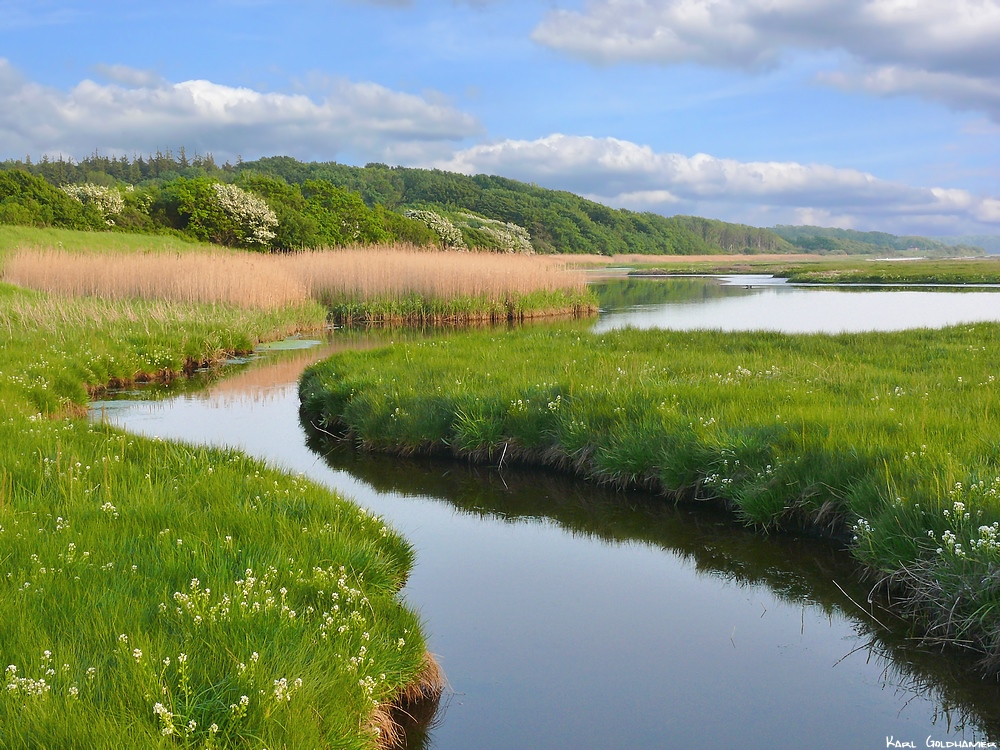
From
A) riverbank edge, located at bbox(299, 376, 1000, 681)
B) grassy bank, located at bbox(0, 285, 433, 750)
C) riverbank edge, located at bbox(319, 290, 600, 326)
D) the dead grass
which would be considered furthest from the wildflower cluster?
riverbank edge, located at bbox(319, 290, 600, 326)

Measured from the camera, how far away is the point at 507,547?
7.26m

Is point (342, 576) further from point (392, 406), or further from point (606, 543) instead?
point (392, 406)

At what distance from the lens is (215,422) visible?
12242 mm

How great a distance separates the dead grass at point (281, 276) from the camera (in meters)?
24.8

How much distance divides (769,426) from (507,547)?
10.1ft

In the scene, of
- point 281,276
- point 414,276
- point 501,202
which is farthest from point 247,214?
point 501,202

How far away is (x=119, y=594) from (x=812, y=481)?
5680 millimetres

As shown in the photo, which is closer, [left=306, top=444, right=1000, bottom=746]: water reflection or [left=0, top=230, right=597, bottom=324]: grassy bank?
[left=306, top=444, right=1000, bottom=746]: water reflection

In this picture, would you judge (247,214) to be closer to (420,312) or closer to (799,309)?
(420,312)

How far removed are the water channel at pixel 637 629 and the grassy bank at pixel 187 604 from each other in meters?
0.64

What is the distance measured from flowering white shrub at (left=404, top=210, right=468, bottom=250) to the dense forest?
120mm

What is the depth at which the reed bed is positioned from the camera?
25.0m
